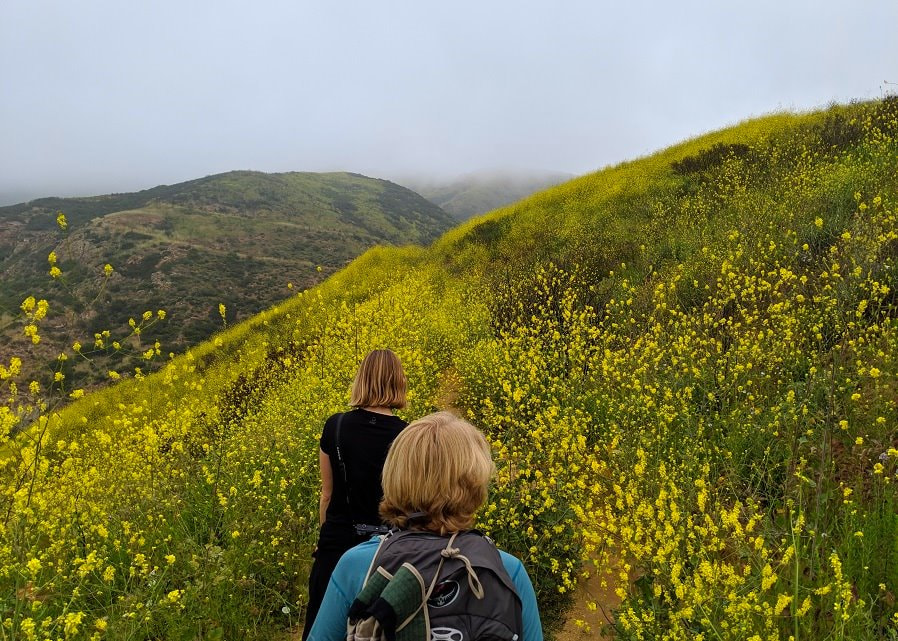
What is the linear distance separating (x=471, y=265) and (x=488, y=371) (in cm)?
698

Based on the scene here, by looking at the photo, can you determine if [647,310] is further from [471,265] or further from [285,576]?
[471,265]

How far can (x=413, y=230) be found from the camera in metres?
86.2

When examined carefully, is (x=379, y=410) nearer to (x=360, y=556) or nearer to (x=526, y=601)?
(x=360, y=556)

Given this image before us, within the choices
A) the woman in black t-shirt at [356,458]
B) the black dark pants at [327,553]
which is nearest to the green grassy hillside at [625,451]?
the black dark pants at [327,553]

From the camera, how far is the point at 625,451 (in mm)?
3564

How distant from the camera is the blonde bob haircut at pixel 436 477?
1.31m

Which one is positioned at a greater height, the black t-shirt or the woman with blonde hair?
the woman with blonde hair

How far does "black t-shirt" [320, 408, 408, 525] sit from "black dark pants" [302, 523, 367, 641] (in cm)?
5

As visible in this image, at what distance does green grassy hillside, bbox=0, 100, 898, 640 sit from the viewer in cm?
257

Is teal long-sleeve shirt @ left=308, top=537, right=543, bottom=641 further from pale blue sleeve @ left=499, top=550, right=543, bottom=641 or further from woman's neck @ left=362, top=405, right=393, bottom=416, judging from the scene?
woman's neck @ left=362, top=405, right=393, bottom=416

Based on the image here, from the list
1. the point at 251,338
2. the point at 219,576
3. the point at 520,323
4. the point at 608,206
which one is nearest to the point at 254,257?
the point at 251,338

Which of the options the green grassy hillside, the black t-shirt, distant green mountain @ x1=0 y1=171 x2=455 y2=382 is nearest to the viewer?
the black t-shirt

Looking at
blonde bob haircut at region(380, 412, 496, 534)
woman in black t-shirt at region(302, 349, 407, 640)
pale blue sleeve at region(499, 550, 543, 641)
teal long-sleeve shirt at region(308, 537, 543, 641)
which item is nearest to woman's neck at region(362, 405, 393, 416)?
woman in black t-shirt at region(302, 349, 407, 640)

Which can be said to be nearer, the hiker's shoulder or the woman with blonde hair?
the woman with blonde hair
